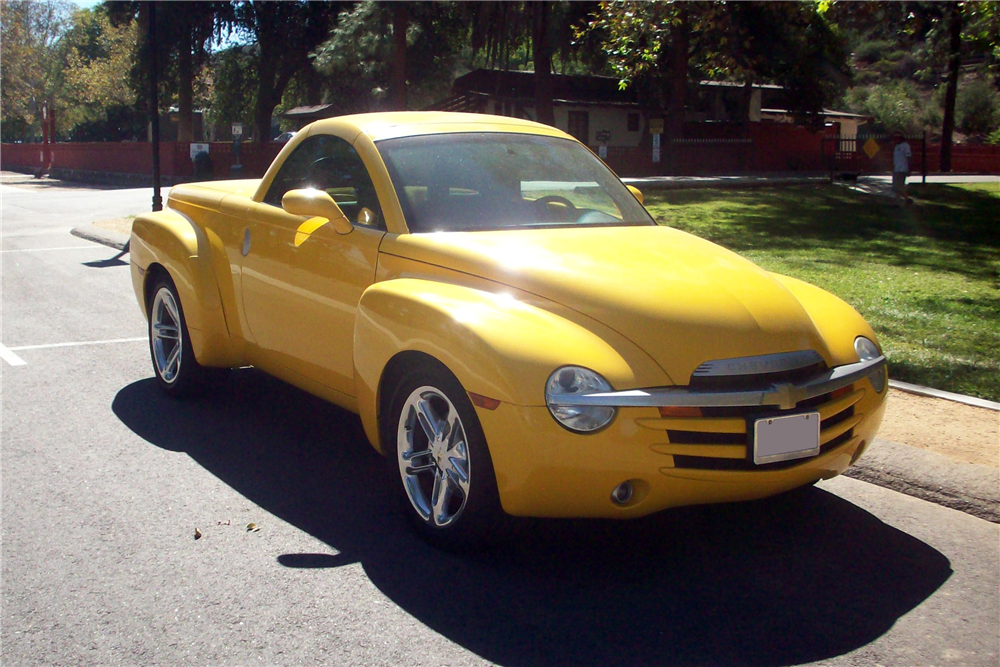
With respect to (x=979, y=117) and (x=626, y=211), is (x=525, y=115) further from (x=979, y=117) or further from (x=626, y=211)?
(x=979, y=117)

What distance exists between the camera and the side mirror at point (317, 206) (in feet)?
15.4

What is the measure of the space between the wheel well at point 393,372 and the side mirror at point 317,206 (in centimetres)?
90

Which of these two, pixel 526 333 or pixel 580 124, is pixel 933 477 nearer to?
pixel 526 333

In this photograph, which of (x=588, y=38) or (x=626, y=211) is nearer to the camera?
(x=626, y=211)

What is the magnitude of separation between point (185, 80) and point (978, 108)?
180 ft

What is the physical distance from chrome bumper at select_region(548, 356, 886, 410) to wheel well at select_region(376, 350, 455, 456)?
734 mm

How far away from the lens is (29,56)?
67000mm

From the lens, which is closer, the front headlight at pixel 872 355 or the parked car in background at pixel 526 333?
the parked car in background at pixel 526 333

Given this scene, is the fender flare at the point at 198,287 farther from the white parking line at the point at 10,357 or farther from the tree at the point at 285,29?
the tree at the point at 285,29

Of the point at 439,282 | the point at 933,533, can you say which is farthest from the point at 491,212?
the point at 933,533

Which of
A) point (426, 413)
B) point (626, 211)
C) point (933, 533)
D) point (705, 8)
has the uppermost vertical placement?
point (705, 8)

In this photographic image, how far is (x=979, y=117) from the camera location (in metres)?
70.5

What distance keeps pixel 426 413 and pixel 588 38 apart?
36.2m

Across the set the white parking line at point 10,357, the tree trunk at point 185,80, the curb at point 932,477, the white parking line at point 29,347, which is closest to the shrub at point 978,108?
the tree trunk at point 185,80
